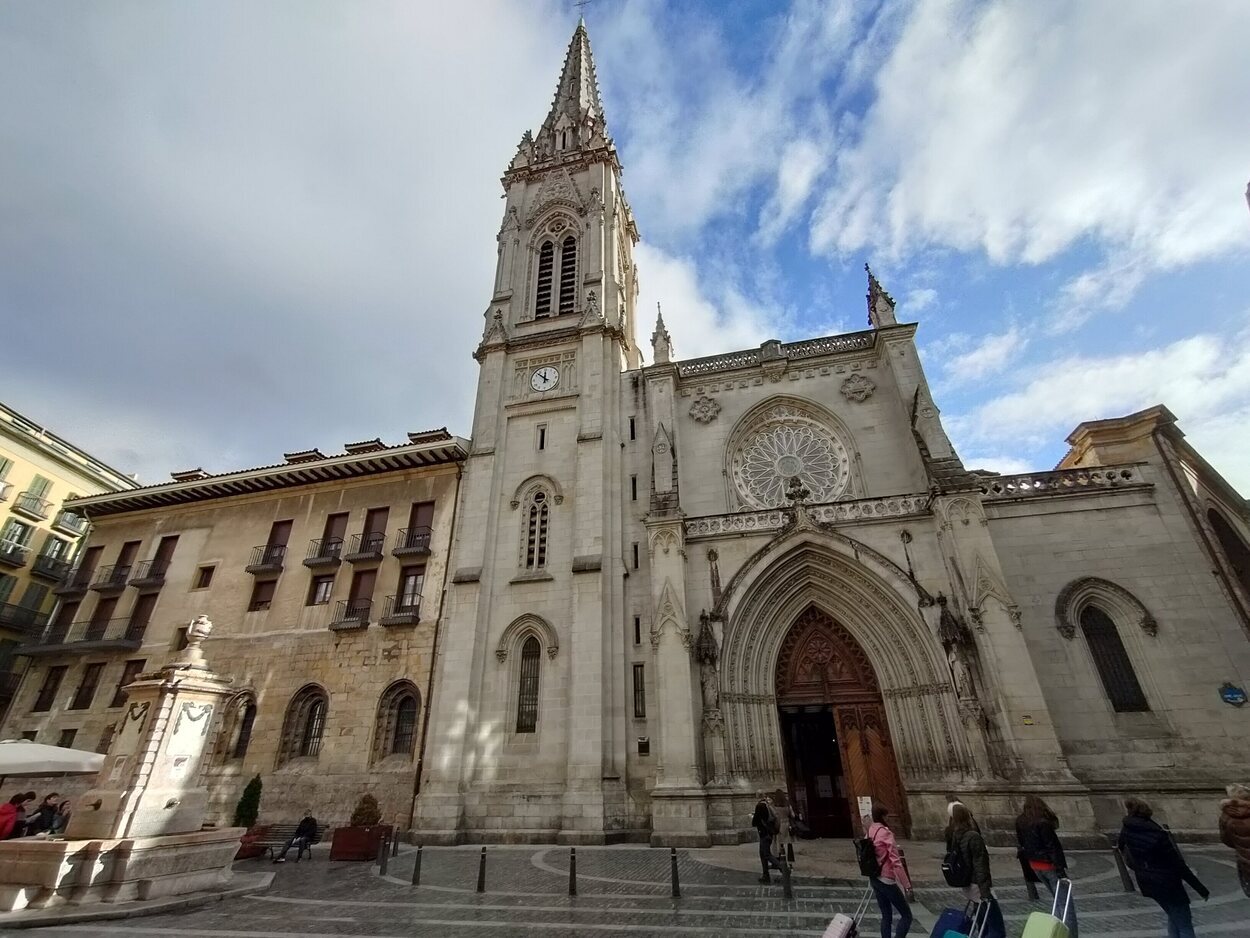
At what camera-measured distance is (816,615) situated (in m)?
18.1

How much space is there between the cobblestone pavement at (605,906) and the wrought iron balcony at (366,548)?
36.8 ft

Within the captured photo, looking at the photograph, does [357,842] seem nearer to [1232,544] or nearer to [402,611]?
[402,611]

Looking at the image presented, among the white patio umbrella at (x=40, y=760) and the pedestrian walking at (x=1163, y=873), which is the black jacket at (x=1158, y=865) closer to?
the pedestrian walking at (x=1163, y=873)

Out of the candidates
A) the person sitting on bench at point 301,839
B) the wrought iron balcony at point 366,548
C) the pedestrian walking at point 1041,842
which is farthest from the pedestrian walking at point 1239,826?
the wrought iron balcony at point 366,548

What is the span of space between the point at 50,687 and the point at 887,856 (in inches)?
1217

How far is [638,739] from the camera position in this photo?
17.5 metres

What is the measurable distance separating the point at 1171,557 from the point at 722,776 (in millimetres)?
13686

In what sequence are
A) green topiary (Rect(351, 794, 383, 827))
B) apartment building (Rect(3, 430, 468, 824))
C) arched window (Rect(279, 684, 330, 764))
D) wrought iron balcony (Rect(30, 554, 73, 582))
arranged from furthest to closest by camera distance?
1. wrought iron balcony (Rect(30, 554, 73, 582))
2. arched window (Rect(279, 684, 330, 764))
3. apartment building (Rect(3, 430, 468, 824))
4. green topiary (Rect(351, 794, 383, 827))

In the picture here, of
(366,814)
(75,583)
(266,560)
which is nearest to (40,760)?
(366,814)

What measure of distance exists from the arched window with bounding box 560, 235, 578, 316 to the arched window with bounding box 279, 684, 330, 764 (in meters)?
17.5

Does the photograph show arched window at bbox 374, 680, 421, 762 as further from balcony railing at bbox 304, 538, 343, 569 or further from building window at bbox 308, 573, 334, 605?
balcony railing at bbox 304, 538, 343, 569

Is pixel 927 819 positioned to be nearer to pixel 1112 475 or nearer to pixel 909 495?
pixel 909 495

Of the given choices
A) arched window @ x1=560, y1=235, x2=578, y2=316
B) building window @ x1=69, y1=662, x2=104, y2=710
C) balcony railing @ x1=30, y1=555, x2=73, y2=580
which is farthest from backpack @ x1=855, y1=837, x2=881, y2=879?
balcony railing @ x1=30, y1=555, x2=73, y2=580

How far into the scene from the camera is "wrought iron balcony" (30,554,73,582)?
28.5 m
